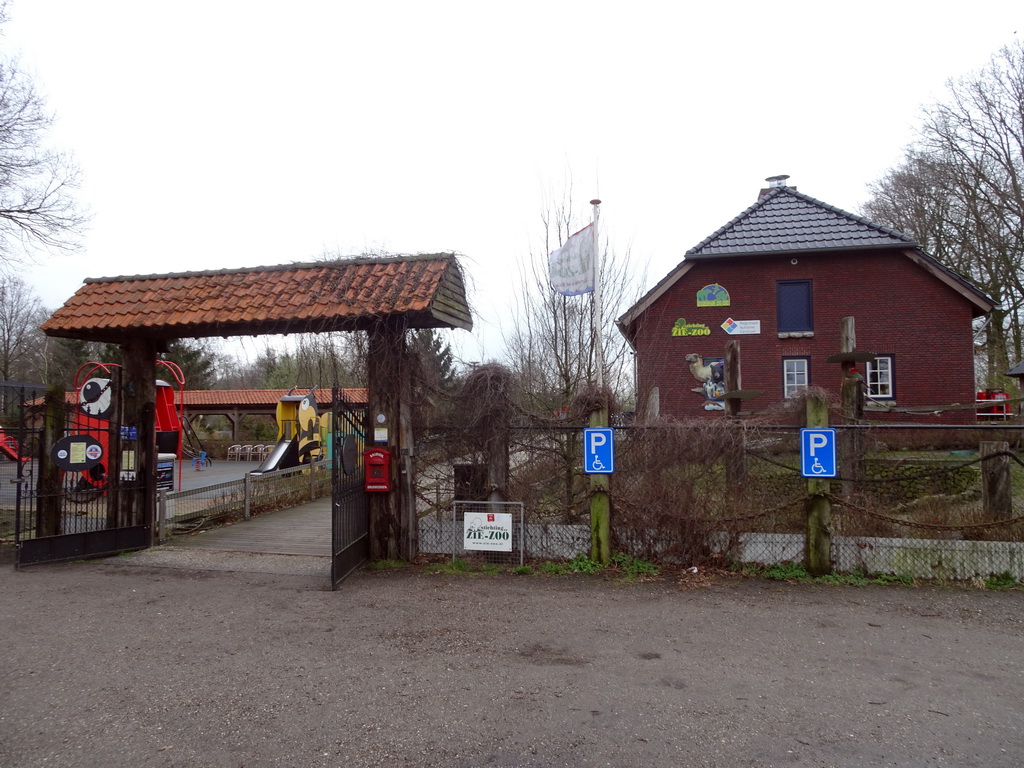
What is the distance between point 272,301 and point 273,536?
451cm

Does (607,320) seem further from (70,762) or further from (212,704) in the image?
(70,762)

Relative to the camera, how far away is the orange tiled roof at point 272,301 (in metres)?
8.23

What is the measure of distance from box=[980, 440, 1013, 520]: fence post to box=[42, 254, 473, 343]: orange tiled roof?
6.39 metres

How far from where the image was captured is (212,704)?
452 cm

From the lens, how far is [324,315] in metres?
8.14

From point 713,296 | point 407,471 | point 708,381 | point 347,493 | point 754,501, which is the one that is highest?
point 713,296

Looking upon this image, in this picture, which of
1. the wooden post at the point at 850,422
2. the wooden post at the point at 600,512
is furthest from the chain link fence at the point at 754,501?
the wooden post at the point at 600,512

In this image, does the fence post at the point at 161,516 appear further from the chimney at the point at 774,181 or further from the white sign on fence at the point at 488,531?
the chimney at the point at 774,181

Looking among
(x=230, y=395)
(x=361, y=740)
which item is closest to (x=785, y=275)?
(x=361, y=740)

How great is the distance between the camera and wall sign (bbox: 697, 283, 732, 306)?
75.0 feet

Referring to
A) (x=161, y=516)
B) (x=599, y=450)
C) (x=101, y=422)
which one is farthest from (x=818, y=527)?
(x=101, y=422)

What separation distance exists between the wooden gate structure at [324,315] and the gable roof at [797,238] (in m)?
13.5

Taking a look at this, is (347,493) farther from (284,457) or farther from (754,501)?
(284,457)

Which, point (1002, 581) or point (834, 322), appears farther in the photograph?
point (834, 322)
